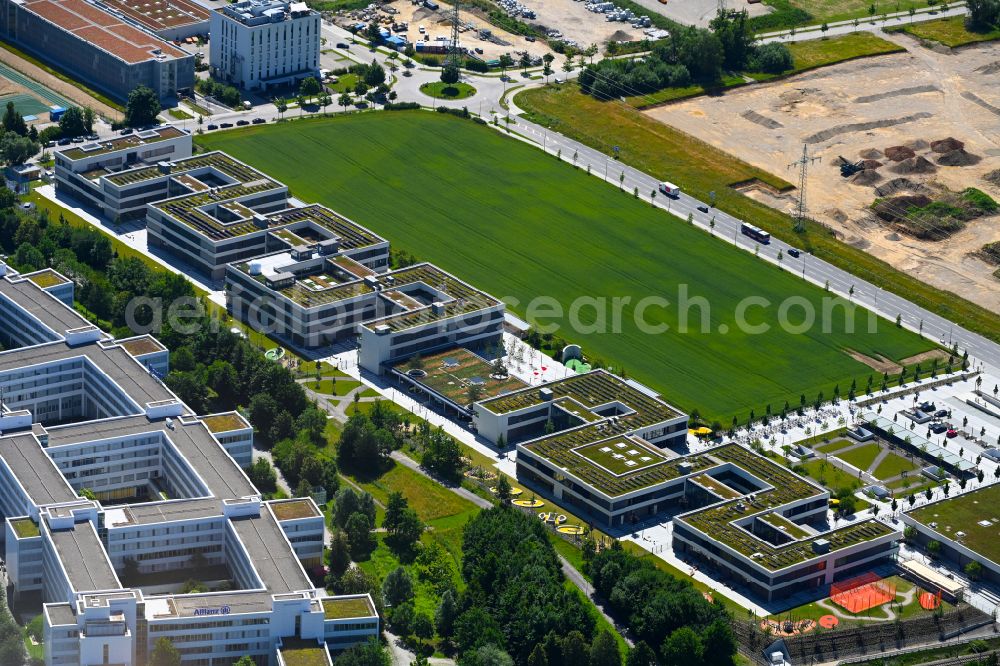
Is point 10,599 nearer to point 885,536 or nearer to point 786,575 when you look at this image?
point 786,575

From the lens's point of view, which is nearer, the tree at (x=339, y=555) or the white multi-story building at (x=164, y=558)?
the white multi-story building at (x=164, y=558)

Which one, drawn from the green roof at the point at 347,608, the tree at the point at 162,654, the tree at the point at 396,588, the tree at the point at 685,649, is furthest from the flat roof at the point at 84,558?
the tree at the point at 685,649

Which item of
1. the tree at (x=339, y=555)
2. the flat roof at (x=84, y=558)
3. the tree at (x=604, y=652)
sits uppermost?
the flat roof at (x=84, y=558)

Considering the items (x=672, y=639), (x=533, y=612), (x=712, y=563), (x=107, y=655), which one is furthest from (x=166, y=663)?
(x=712, y=563)

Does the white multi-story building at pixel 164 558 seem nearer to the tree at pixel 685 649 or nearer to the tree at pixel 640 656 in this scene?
the tree at pixel 640 656

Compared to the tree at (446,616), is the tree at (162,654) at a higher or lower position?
higher

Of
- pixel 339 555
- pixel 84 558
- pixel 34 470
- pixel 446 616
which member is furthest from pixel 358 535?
pixel 34 470
